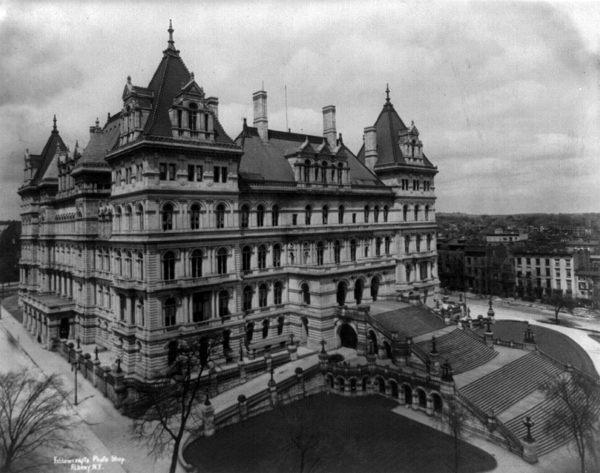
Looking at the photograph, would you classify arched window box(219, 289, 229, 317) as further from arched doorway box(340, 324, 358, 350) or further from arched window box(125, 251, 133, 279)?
arched doorway box(340, 324, 358, 350)

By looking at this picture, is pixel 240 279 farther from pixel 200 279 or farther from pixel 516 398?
pixel 516 398

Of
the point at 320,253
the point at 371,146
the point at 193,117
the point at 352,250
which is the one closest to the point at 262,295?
the point at 320,253

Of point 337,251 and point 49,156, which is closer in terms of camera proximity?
point 337,251

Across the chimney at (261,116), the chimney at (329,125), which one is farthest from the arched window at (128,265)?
the chimney at (329,125)

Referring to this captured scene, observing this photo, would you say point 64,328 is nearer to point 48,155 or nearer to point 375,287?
point 48,155

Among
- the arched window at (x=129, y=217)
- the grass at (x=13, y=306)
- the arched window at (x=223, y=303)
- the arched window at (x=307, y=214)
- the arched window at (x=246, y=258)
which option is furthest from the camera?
the grass at (x=13, y=306)

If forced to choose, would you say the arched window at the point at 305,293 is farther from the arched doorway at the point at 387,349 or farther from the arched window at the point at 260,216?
the arched doorway at the point at 387,349

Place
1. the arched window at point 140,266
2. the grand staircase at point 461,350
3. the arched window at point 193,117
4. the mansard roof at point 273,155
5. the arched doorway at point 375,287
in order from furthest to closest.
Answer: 1. the arched doorway at point 375,287
2. the mansard roof at point 273,155
3. the arched window at point 193,117
4. the grand staircase at point 461,350
5. the arched window at point 140,266
